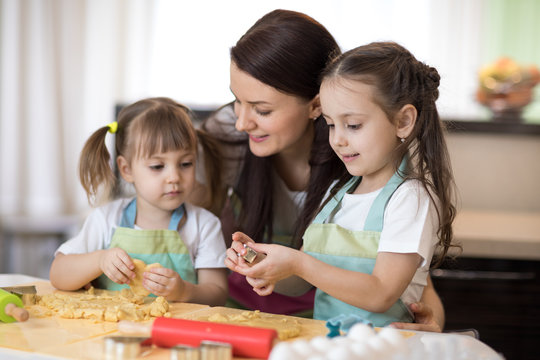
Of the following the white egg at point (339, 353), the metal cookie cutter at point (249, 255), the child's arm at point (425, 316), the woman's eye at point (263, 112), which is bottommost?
the child's arm at point (425, 316)

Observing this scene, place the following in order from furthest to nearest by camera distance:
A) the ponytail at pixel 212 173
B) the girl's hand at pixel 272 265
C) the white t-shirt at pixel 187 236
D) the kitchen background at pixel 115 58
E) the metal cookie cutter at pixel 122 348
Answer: the kitchen background at pixel 115 58 → the ponytail at pixel 212 173 → the white t-shirt at pixel 187 236 → the girl's hand at pixel 272 265 → the metal cookie cutter at pixel 122 348

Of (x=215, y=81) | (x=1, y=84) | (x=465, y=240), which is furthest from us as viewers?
(x=215, y=81)

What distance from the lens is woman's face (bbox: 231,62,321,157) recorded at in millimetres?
1438

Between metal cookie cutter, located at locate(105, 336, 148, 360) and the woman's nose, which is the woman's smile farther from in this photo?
metal cookie cutter, located at locate(105, 336, 148, 360)

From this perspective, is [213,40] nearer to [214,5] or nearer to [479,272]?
[214,5]

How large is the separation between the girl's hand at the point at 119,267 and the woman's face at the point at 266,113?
1.39 ft

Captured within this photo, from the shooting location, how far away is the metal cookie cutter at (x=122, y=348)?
81cm

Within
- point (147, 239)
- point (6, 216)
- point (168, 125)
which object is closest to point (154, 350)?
point (147, 239)

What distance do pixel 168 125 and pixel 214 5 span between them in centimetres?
212

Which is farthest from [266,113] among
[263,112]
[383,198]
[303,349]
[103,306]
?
[303,349]

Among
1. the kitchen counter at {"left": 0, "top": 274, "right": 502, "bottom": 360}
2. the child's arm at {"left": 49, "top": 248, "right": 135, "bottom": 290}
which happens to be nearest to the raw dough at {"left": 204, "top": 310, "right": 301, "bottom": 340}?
the kitchen counter at {"left": 0, "top": 274, "right": 502, "bottom": 360}

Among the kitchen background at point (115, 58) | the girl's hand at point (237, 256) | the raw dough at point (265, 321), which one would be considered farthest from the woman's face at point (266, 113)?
the kitchen background at point (115, 58)

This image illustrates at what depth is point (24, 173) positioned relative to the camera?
3.26 m

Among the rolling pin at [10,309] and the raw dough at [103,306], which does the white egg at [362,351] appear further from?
the rolling pin at [10,309]
